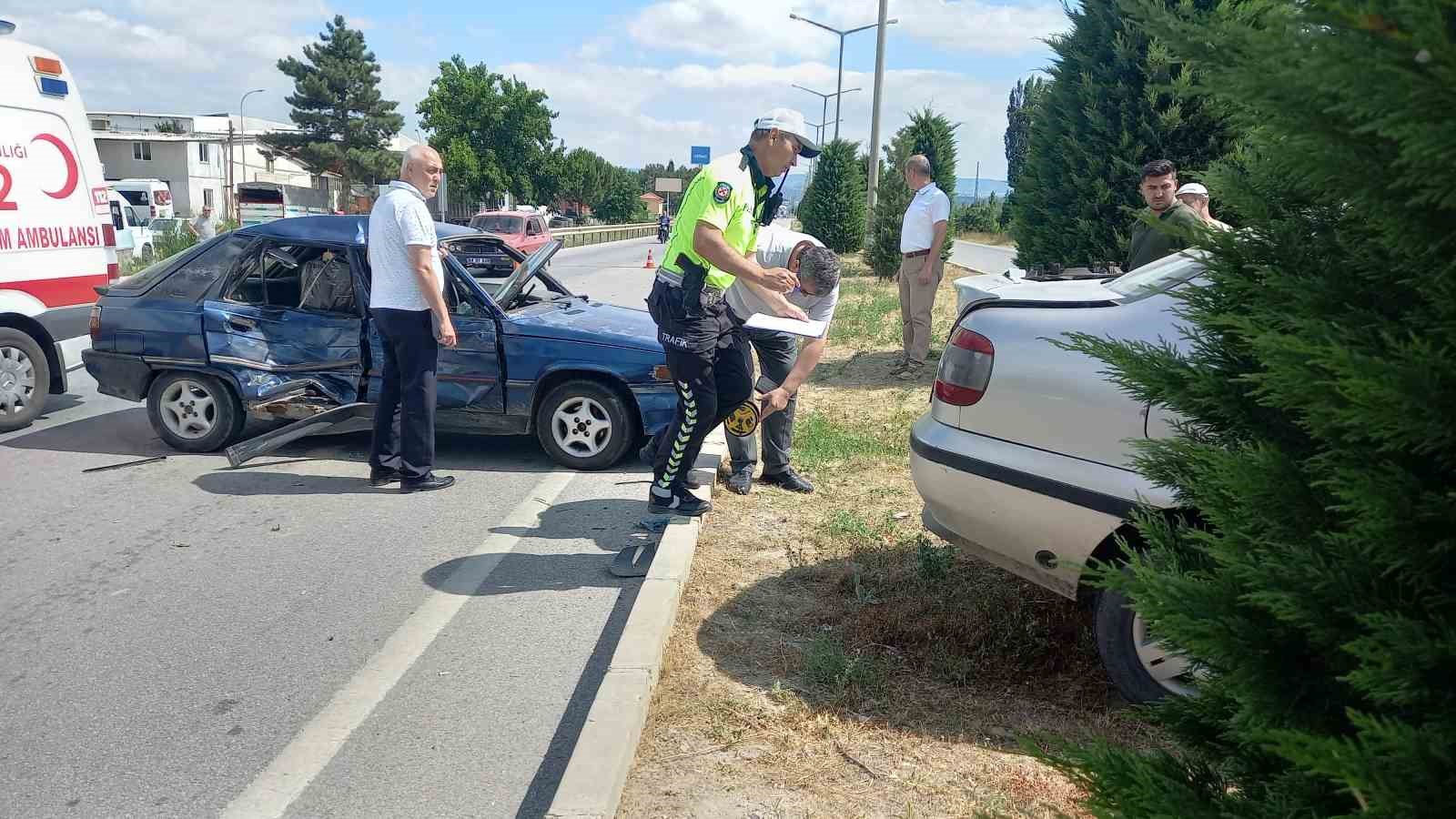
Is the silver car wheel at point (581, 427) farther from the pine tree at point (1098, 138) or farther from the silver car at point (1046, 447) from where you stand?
the pine tree at point (1098, 138)

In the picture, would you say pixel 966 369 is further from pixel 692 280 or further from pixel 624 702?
pixel 624 702

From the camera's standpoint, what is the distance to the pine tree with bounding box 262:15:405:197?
84062 millimetres

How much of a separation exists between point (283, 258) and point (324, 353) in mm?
776

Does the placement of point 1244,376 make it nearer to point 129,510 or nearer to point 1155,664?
point 1155,664

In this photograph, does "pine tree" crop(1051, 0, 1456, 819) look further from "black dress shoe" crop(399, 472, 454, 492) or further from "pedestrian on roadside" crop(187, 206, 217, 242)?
A: "pedestrian on roadside" crop(187, 206, 217, 242)

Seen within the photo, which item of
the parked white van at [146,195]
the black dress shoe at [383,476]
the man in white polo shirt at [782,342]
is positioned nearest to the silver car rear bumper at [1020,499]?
the man in white polo shirt at [782,342]

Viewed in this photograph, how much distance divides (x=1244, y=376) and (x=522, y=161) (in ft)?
260

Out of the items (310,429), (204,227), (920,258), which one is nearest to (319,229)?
(310,429)

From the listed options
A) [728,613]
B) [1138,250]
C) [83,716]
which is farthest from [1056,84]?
[83,716]

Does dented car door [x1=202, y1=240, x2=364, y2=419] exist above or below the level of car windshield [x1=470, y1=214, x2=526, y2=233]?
below

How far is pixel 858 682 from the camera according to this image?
12.3ft

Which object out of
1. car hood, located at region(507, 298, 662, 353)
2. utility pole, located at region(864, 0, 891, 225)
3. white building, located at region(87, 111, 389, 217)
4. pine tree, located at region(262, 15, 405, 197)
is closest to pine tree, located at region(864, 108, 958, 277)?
utility pole, located at region(864, 0, 891, 225)

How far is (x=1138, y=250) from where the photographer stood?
7.11 meters

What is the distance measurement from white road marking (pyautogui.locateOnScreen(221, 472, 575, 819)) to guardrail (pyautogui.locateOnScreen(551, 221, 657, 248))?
126 feet
